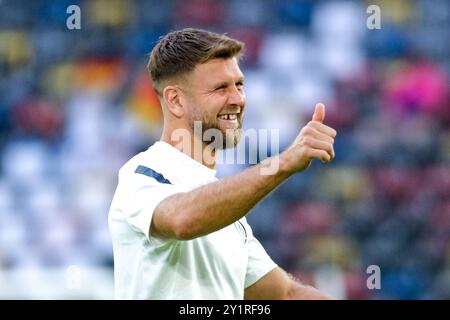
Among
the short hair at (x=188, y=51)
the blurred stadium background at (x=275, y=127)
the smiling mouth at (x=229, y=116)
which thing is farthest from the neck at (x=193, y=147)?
the blurred stadium background at (x=275, y=127)

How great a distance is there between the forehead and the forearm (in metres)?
0.61

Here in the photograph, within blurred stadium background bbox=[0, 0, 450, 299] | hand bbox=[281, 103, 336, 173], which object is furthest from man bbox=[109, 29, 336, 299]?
blurred stadium background bbox=[0, 0, 450, 299]

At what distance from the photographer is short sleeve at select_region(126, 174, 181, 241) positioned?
239 centimetres

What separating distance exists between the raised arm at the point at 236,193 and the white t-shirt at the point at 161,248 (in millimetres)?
128

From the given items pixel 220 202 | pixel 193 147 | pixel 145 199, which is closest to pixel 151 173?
pixel 145 199

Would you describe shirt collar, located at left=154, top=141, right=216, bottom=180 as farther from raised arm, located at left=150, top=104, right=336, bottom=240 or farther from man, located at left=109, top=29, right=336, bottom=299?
raised arm, located at left=150, top=104, right=336, bottom=240

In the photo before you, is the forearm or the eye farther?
the eye

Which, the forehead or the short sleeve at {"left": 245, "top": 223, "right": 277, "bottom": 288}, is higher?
the forehead

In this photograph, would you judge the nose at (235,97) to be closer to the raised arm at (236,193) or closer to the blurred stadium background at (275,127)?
the raised arm at (236,193)

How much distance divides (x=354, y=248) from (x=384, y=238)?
243 mm

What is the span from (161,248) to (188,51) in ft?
2.29

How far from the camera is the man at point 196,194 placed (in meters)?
2.22

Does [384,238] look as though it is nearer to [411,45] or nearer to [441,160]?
[441,160]

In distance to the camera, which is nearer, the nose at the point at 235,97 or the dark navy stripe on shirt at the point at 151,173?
the dark navy stripe on shirt at the point at 151,173
